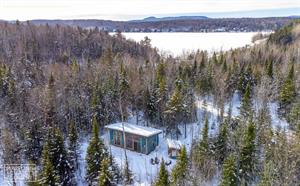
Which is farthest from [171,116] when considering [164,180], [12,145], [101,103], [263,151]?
[12,145]

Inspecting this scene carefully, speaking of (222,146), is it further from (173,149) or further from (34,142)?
(34,142)

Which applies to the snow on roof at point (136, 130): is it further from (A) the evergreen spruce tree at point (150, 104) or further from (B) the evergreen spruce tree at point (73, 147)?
(B) the evergreen spruce tree at point (73, 147)

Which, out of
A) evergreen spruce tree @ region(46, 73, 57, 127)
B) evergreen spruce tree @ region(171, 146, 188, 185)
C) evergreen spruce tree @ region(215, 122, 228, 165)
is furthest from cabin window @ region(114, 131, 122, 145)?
evergreen spruce tree @ region(215, 122, 228, 165)

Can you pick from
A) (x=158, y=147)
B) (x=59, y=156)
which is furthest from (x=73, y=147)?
(x=158, y=147)

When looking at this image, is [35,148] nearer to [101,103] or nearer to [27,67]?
[101,103]

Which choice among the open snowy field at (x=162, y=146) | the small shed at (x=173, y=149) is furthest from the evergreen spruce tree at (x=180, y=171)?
the small shed at (x=173, y=149)

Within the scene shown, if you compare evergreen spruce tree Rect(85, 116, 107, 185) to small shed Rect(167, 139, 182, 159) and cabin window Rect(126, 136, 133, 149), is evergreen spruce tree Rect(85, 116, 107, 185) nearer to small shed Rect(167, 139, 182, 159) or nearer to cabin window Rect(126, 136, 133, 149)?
cabin window Rect(126, 136, 133, 149)
